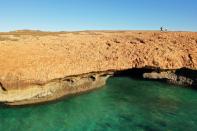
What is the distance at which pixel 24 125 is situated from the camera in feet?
52.2

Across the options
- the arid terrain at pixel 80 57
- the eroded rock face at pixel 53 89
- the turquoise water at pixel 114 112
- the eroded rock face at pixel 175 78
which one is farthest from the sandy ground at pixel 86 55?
the turquoise water at pixel 114 112

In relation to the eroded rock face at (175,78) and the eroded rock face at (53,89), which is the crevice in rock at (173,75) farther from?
the eroded rock face at (53,89)

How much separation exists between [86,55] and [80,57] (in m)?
0.49

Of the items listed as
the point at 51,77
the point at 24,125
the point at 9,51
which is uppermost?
the point at 9,51

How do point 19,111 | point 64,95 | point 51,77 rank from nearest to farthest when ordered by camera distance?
point 19,111, point 51,77, point 64,95

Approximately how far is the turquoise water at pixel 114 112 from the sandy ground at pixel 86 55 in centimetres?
176

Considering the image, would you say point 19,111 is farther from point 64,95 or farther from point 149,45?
point 149,45

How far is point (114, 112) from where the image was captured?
60.1ft

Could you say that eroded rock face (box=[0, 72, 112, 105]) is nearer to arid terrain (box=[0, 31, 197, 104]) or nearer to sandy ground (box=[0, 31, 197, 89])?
arid terrain (box=[0, 31, 197, 104])

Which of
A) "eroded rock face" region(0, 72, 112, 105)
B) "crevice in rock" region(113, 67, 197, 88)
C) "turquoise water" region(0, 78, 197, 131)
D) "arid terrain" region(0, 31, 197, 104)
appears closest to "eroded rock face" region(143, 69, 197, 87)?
"crevice in rock" region(113, 67, 197, 88)

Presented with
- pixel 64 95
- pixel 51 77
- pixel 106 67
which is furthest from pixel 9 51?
pixel 106 67

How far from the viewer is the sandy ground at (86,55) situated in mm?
18734

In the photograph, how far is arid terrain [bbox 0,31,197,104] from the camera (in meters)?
18.5

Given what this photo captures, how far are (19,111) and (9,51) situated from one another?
3.89 meters
